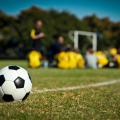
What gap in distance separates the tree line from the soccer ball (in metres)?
50.6

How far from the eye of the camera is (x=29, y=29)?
62469 mm

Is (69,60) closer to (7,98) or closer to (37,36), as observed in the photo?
(37,36)

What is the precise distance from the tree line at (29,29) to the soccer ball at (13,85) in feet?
166

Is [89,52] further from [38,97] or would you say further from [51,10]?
[51,10]

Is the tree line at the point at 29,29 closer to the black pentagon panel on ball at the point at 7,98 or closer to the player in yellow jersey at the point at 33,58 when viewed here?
the player in yellow jersey at the point at 33,58

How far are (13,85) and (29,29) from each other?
5683cm

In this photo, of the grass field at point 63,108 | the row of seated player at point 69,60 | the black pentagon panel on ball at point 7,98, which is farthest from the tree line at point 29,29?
the black pentagon panel on ball at point 7,98

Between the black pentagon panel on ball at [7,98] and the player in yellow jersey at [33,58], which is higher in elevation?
the player in yellow jersey at [33,58]

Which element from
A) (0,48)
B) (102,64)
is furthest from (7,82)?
(0,48)

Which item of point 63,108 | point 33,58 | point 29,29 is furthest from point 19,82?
point 29,29

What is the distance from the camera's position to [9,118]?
487 centimetres

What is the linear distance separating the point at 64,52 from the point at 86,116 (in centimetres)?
1554

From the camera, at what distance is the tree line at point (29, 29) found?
62.4 meters

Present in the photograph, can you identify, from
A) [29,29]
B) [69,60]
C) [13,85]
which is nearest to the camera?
[13,85]
